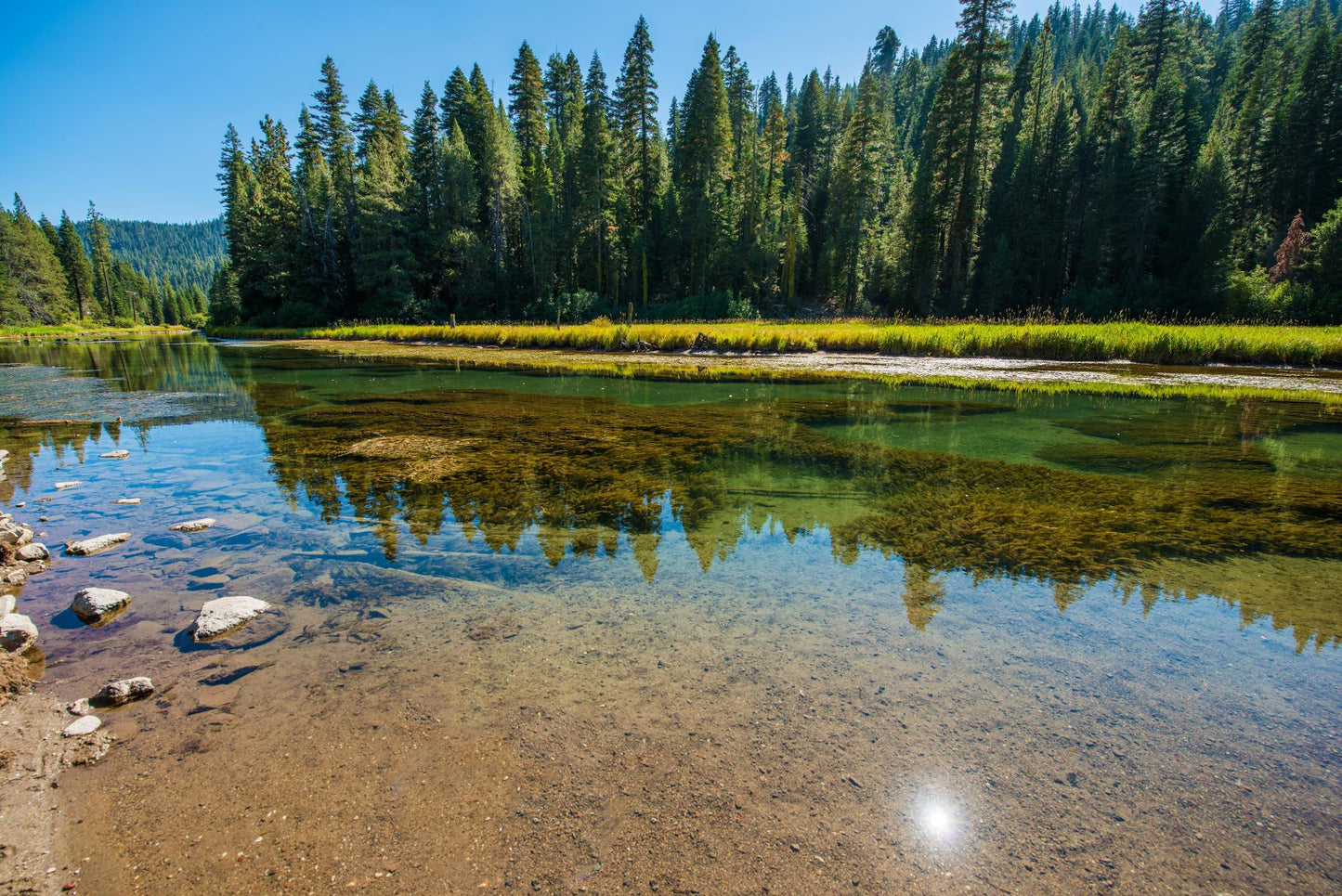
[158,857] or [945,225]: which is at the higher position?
[945,225]

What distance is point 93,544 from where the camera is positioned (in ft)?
17.8

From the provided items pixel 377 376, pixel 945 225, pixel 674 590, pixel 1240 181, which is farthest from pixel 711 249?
pixel 674 590

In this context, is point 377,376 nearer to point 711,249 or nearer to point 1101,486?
point 1101,486

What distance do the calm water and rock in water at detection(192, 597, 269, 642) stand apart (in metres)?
0.15

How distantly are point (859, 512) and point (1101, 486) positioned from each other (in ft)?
11.2

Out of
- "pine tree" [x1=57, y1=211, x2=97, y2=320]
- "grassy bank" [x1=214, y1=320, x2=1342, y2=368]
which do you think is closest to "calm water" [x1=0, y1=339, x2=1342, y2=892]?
"grassy bank" [x1=214, y1=320, x2=1342, y2=368]

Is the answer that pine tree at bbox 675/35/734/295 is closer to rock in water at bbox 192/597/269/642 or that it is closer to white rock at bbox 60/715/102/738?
rock in water at bbox 192/597/269/642

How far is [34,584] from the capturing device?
184 inches

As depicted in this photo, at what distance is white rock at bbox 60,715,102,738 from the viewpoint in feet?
9.79

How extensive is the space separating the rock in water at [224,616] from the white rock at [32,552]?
7.51 ft

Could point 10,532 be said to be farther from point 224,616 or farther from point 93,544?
point 224,616

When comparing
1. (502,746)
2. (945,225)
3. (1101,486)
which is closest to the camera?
(502,746)

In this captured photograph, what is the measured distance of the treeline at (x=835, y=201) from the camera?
35.9m

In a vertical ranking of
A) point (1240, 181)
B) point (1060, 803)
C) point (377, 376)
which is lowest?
point (1060, 803)
